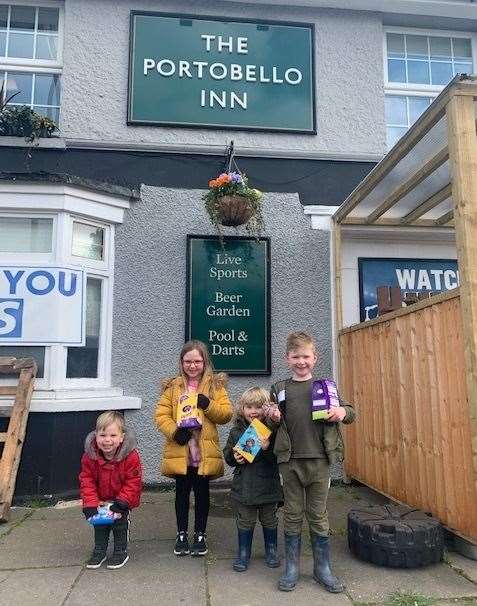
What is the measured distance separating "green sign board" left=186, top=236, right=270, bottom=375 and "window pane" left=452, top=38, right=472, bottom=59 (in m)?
3.84

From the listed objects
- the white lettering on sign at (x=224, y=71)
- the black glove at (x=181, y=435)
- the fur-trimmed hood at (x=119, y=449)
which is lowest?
the fur-trimmed hood at (x=119, y=449)

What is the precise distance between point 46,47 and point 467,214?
5507mm

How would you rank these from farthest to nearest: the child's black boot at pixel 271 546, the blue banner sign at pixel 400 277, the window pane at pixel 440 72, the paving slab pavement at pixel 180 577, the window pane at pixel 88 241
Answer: the window pane at pixel 440 72 → the blue banner sign at pixel 400 277 → the window pane at pixel 88 241 → the child's black boot at pixel 271 546 → the paving slab pavement at pixel 180 577

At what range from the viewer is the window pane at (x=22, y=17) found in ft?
21.3

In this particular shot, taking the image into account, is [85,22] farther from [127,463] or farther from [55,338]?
[127,463]

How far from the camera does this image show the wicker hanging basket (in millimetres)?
5285

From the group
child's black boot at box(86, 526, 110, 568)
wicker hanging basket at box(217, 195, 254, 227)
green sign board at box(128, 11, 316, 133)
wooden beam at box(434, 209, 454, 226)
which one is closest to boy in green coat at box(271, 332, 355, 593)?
child's black boot at box(86, 526, 110, 568)

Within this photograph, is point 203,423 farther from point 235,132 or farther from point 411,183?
point 235,132

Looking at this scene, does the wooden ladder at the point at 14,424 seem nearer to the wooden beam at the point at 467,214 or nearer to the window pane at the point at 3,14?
the wooden beam at the point at 467,214

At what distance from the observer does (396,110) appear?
22.6ft

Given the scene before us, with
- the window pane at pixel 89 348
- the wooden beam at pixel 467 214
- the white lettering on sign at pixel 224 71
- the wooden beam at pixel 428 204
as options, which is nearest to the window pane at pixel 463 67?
the white lettering on sign at pixel 224 71

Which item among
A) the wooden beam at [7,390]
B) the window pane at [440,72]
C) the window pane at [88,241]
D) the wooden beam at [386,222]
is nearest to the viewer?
the wooden beam at [7,390]

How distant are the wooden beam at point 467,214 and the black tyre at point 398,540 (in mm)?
576

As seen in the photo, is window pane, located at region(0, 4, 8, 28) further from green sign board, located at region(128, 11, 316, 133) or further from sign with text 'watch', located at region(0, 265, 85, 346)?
sign with text 'watch', located at region(0, 265, 85, 346)
